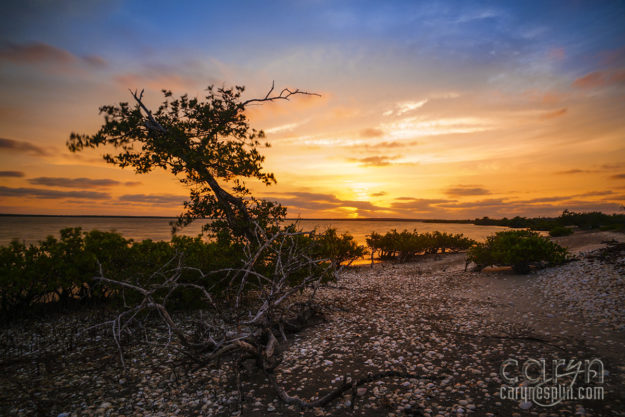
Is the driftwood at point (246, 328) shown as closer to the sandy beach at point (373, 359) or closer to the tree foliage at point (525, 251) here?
the sandy beach at point (373, 359)

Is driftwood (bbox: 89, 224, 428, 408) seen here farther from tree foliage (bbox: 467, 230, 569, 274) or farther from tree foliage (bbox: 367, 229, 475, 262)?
tree foliage (bbox: 367, 229, 475, 262)

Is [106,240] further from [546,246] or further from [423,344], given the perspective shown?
[546,246]

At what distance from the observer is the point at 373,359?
24.2 ft

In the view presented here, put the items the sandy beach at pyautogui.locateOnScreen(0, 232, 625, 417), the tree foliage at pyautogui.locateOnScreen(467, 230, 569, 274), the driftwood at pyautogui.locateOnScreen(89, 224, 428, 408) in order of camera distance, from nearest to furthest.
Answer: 1. the sandy beach at pyautogui.locateOnScreen(0, 232, 625, 417)
2. the driftwood at pyautogui.locateOnScreen(89, 224, 428, 408)
3. the tree foliage at pyautogui.locateOnScreen(467, 230, 569, 274)

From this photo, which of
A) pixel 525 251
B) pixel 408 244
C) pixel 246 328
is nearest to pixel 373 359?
pixel 246 328

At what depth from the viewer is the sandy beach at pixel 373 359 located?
18.4 feet

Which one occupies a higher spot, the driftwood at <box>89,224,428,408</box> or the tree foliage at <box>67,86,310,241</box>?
the tree foliage at <box>67,86,310,241</box>

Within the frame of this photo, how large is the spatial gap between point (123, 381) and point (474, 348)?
827 cm

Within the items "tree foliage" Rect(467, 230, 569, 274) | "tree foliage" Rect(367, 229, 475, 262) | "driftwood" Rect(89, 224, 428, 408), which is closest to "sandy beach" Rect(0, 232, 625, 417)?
"driftwood" Rect(89, 224, 428, 408)

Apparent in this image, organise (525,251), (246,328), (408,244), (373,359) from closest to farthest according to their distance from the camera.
Result: (373,359), (246,328), (525,251), (408,244)

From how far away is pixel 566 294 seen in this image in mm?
11625

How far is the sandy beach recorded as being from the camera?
562cm

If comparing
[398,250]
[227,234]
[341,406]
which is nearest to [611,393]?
[341,406]

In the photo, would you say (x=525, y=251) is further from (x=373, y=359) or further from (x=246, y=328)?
(x=246, y=328)
